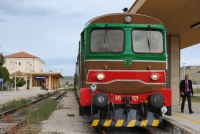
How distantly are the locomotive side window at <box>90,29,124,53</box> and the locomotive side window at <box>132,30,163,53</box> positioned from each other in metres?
0.40

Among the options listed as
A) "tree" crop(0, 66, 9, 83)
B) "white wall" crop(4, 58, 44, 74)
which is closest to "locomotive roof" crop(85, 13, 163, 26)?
"tree" crop(0, 66, 9, 83)

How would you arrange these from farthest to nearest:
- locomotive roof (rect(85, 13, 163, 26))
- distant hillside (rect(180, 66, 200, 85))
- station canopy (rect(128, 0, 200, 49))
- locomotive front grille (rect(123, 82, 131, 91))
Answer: distant hillside (rect(180, 66, 200, 85))
station canopy (rect(128, 0, 200, 49))
locomotive roof (rect(85, 13, 163, 26))
locomotive front grille (rect(123, 82, 131, 91))

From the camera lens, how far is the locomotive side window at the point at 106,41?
31.3ft

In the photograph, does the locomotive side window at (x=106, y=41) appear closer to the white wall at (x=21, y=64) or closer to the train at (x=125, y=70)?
the train at (x=125, y=70)

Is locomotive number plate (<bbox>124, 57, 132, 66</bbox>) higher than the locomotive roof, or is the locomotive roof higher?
the locomotive roof

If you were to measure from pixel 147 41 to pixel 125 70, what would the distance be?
1.05 meters

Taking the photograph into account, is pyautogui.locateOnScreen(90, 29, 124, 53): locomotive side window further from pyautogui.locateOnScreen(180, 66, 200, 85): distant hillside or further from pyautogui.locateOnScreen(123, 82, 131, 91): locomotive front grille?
pyautogui.locateOnScreen(180, 66, 200, 85): distant hillside

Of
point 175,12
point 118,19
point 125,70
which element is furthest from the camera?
point 175,12

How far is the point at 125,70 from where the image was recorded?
9.51 metres

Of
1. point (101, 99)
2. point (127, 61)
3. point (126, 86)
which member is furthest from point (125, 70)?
point (101, 99)

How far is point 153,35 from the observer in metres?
9.71

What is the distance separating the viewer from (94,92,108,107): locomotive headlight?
9.07 meters

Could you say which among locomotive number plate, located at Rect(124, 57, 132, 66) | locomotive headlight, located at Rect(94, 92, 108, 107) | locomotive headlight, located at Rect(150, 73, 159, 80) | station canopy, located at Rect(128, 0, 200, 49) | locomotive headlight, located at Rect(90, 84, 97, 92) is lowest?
locomotive headlight, located at Rect(94, 92, 108, 107)

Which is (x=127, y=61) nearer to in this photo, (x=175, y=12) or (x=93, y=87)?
(x=93, y=87)
